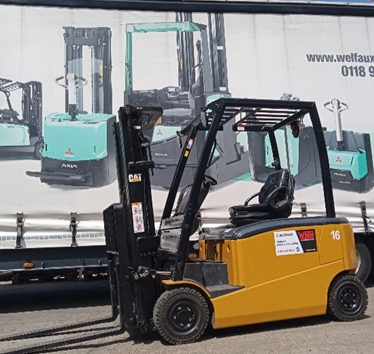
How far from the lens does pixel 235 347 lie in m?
3.93

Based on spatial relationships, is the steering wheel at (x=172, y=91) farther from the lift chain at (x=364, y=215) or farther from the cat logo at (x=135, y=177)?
the lift chain at (x=364, y=215)

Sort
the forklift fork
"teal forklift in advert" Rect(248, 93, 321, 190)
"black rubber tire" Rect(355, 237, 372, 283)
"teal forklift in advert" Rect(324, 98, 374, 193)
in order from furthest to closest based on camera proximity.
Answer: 1. "black rubber tire" Rect(355, 237, 372, 283)
2. "teal forklift in advert" Rect(324, 98, 374, 193)
3. "teal forklift in advert" Rect(248, 93, 321, 190)
4. the forklift fork

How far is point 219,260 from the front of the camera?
4734 millimetres

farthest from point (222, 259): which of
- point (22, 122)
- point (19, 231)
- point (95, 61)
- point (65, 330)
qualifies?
point (95, 61)

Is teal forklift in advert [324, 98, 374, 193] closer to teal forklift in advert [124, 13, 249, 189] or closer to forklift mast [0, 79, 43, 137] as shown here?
teal forklift in advert [124, 13, 249, 189]

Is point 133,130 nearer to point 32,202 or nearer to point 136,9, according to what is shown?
point 32,202

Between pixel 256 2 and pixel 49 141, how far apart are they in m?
3.98

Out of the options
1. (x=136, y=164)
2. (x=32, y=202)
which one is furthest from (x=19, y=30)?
(x=136, y=164)

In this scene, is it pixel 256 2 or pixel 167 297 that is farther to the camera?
pixel 256 2

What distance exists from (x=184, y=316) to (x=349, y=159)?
4147 mm

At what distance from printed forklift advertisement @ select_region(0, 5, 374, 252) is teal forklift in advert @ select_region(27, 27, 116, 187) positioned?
0.05ft

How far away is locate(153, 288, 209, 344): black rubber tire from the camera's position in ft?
13.3

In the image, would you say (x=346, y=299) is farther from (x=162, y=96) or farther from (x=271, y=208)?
(x=162, y=96)

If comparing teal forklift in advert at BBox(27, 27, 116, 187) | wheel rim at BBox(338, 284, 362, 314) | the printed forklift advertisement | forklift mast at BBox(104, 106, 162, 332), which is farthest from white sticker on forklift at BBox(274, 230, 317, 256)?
teal forklift in advert at BBox(27, 27, 116, 187)
